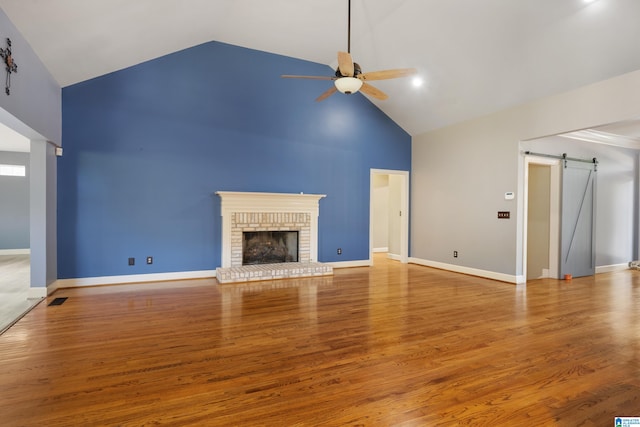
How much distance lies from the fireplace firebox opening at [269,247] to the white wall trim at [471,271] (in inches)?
111

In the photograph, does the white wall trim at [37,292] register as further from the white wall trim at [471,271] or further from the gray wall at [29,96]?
the white wall trim at [471,271]

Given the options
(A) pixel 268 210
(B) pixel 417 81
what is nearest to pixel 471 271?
(B) pixel 417 81

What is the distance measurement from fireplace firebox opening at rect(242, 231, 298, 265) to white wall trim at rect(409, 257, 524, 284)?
2.82 m

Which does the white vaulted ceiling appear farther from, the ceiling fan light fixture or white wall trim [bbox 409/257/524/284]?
white wall trim [bbox 409/257/524/284]

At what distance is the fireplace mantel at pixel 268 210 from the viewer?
219 inches

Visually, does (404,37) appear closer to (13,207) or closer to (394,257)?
(394,257)

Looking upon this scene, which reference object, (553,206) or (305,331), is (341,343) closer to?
(305,331)

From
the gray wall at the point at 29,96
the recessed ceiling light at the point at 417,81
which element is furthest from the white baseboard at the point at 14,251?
the recessed ceiling light at the point at 417,81

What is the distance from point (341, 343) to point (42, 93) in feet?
14.7

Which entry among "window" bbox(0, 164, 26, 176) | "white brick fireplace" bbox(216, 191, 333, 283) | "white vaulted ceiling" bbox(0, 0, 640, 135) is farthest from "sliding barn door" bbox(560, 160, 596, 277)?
"window" bbox(0, 164, 26, 176)

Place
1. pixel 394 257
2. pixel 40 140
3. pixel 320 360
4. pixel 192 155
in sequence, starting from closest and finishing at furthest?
pixel 320 360, pixel 40 140, pixel 192 155, pixel 394 257

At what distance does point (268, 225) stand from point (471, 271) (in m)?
3.82

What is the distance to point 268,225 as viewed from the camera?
5.92 meters

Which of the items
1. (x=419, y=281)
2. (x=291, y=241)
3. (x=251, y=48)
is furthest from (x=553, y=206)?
(x=251, y=48)
